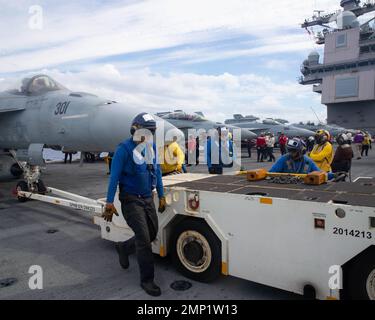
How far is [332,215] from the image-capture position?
274 cm

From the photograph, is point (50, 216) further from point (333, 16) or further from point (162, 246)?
point (333, 16)

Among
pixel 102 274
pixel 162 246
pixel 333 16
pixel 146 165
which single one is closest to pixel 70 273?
pixel 102 274

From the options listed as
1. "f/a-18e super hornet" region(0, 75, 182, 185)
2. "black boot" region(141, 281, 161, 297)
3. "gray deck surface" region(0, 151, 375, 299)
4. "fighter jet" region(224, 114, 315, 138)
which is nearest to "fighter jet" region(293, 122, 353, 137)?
"fighter jet" region(224, 114, 315, 138)

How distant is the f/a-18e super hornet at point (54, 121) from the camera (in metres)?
6.44

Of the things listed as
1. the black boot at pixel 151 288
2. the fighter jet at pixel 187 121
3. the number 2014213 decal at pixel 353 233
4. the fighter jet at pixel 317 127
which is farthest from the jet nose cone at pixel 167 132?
the fighter jet at pixel 317 127

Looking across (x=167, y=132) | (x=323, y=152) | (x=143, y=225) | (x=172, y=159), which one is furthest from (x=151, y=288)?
(x=323, y=152)

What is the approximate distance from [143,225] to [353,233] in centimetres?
→ 207

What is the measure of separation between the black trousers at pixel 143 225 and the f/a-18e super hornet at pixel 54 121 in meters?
2.78

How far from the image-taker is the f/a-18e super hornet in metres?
6.44

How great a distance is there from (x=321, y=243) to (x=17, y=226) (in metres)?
5.67

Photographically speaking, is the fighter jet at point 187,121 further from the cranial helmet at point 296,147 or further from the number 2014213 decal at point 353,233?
the number 2014213 decal at point 353,233

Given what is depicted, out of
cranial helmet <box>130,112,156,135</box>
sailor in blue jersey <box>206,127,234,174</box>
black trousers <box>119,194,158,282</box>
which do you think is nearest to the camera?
black trousers <box>119,194,158,282</box>

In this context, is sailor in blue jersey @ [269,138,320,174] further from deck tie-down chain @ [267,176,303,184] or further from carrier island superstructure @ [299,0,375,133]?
carrier island superstructure @ [299,0,375,133]

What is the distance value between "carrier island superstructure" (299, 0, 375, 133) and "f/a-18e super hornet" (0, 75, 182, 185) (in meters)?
59.3
